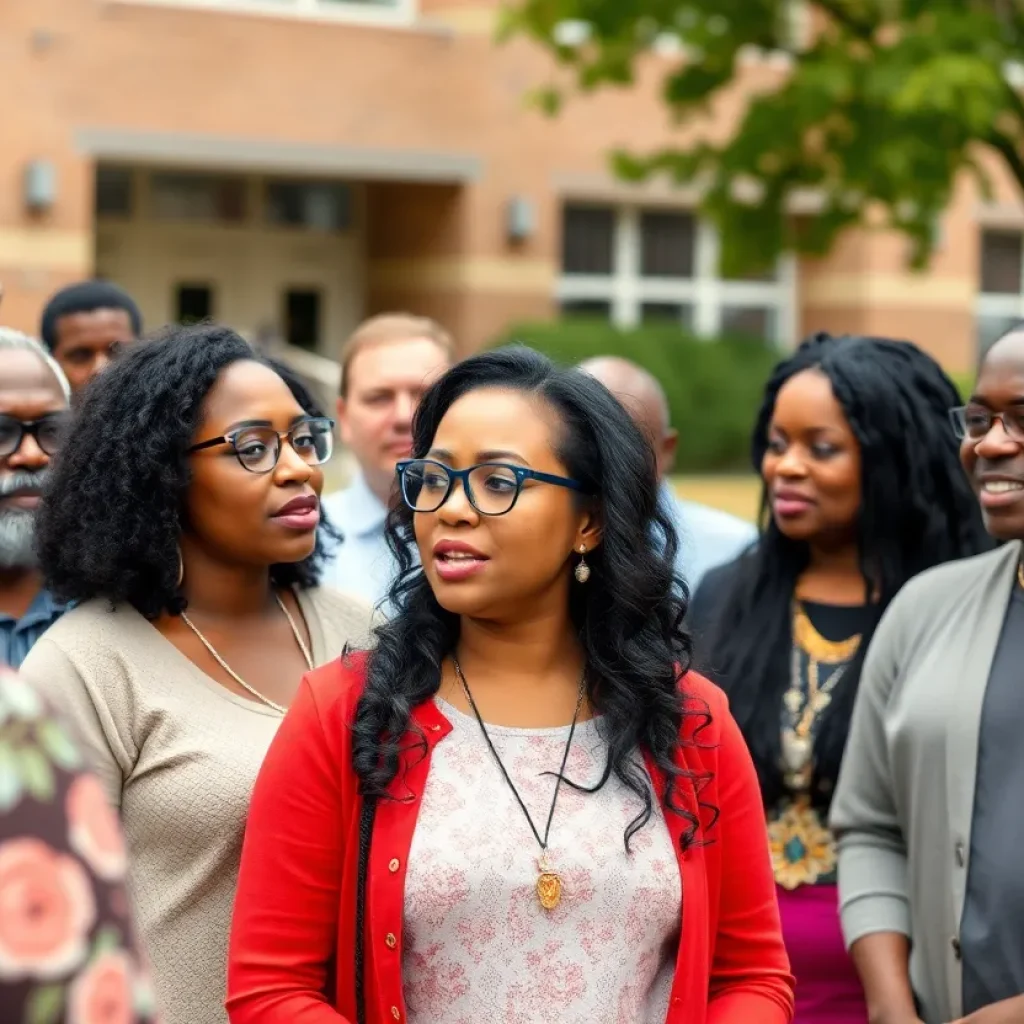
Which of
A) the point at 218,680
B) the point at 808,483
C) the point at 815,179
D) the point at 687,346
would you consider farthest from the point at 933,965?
the point at 687,346

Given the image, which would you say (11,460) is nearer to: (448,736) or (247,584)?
(247,584)

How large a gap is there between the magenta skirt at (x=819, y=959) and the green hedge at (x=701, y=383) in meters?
17.5

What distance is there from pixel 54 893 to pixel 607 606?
172cm

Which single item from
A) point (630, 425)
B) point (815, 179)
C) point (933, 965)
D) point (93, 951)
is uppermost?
point (815, 179)

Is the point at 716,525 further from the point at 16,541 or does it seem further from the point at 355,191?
the point at 355,191

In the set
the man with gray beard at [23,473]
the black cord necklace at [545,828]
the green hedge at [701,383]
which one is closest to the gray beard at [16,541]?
the man with gray beard at [23,473]

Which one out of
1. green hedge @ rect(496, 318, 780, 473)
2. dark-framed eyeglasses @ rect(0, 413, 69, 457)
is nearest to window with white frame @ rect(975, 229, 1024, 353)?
green hedge @ rect(496, 318, 780, 473)

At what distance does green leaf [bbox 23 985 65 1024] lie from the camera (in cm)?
121

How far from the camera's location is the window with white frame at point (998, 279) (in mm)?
25984

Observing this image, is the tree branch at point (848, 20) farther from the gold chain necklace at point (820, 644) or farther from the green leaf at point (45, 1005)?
the green leaf at point (45, 1005)

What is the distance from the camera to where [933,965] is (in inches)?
133

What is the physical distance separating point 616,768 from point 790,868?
1265 millimetres

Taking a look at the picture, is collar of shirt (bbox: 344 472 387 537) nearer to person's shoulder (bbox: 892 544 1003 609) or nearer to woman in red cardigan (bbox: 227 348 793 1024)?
person's shoulder (bbox: 892 544 1003 609)

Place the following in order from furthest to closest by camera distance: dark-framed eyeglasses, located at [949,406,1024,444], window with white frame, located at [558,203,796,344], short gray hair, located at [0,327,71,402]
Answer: window with white frame, located at [558,203,796,344] < short gray hair, located at [0,327,71,402] < dark-framed eyeglasses, located at [949,406,1024,444]
